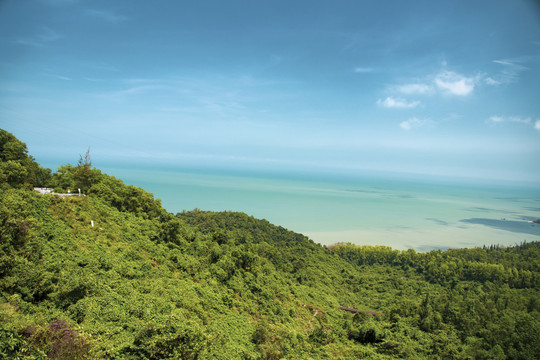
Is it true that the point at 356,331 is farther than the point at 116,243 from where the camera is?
Yes

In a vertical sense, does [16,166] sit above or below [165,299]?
above

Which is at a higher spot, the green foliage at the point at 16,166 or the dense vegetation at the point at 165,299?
the green foliage at the point at 16,166

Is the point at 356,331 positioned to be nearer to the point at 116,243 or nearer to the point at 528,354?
the point at 528,354

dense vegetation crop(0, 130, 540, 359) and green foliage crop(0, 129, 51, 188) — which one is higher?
green foliage crop(0, 129, 51, 188)

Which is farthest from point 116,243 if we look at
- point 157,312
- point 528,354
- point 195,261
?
point 528,354

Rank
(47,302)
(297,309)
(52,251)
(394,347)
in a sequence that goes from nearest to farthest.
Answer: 1. (47,302)
2. (52,251)
3. (394,347)
4. (297,309)

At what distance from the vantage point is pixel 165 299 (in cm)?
1146

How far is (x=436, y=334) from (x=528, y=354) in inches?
219

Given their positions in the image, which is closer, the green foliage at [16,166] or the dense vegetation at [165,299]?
the dense vegetation at [165,299]

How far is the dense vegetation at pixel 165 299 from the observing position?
750 centimetres

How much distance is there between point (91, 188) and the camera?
19812mm

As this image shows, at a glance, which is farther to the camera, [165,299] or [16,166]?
[16,166]

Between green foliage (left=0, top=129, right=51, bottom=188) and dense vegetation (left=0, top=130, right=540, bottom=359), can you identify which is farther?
green foliage (left=0, top=129, right=51, bottom=188)

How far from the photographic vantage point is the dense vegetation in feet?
24.6
